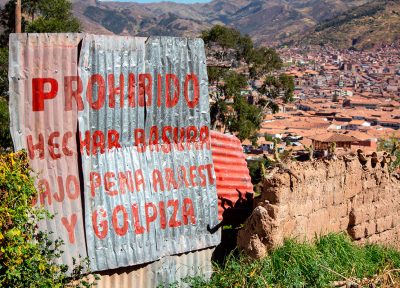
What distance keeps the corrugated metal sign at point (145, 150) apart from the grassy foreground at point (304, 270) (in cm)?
42

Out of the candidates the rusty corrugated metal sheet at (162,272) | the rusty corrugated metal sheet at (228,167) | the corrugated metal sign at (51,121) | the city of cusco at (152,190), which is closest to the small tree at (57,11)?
the rusty corrugated metal sheet at (228,167)

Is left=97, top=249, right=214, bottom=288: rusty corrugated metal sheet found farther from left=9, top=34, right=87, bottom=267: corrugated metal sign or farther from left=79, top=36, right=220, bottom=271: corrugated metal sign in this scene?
left=9, top=34, right=87, bottom=267: corrugated metal sign

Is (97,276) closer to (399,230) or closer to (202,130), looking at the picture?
(202,130)

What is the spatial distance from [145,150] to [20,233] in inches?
52.2

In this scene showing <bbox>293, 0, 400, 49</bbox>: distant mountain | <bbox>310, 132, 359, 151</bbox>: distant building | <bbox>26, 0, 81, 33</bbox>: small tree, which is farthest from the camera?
<bbox>293, 0, 400, 49</bbox>: distant mountain

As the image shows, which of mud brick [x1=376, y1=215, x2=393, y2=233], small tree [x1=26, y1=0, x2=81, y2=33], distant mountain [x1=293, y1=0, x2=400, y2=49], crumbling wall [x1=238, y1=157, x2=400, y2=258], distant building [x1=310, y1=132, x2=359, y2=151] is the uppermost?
distant mountain [x1=293, y1=0, x2=400, y2=49]

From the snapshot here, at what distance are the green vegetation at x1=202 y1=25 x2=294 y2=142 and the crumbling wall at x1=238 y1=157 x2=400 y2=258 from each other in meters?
8.60

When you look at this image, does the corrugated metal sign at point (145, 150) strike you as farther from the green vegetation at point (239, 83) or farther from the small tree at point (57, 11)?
the green vegetation at point (239, 83)

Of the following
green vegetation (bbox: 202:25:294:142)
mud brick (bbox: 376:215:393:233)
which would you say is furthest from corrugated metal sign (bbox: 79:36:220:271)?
green vegetation (bbox: 202:25:294:142)

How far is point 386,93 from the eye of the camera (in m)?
95.0

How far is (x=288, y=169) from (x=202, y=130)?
3.05 feet

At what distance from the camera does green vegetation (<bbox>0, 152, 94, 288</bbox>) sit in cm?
371

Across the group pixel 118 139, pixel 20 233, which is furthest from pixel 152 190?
pixel 20 233

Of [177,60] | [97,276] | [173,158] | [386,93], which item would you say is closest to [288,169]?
[173,158]
